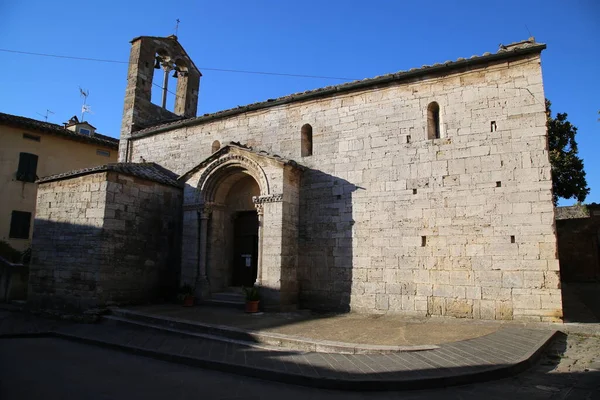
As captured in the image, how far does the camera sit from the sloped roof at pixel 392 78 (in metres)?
8.51

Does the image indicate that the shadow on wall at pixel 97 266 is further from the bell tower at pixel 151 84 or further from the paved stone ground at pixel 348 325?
the bell tower at pixel 151 84

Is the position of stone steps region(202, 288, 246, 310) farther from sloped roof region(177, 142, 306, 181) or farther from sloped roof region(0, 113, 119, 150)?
sloped roof region(0, 113, 119, 150)

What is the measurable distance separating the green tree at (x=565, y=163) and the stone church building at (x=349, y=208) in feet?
37.4

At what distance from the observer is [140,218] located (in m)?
11.0

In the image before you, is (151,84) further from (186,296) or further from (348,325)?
(348,325)

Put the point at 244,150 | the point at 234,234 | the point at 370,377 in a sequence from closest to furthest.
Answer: the point at 370,377
the point at 244,150
the point at 234,234

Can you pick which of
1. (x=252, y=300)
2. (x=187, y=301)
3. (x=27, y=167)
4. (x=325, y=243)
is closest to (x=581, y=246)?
(x=325, y=243)

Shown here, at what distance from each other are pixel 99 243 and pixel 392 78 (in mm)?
8779

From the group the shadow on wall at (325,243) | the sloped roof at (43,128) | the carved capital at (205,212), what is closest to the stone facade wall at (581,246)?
the shadow on wall at (325,243)

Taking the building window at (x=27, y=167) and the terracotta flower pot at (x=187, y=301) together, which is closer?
the terracotta flower pot at (x=187, y=301)

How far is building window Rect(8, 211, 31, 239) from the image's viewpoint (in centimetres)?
1802

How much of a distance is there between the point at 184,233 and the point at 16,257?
10.5m

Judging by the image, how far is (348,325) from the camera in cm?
788

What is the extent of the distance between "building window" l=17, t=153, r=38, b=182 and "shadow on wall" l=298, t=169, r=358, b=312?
15.7 meters
